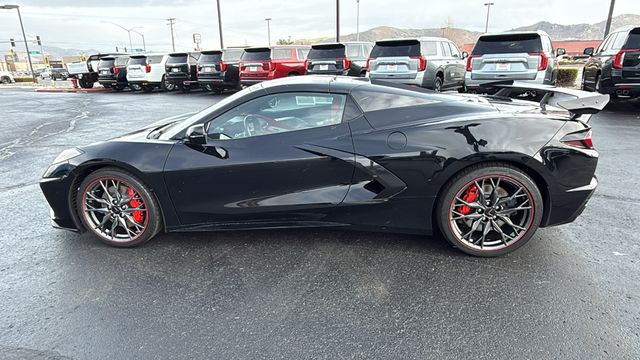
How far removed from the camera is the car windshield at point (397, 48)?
1062 centimetres

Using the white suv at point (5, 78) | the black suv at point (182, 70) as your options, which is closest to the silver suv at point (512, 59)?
the black suv at point (182, 70)

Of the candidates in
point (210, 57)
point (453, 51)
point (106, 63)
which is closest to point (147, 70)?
point (106, 63)

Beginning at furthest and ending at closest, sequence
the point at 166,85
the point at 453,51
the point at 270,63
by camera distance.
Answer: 1. the point at 166,85
2. the point at 270,63
3. the point at 453,51

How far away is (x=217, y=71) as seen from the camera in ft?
51.8

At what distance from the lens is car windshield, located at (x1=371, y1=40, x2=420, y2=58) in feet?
34.8

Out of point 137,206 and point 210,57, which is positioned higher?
point 210,57

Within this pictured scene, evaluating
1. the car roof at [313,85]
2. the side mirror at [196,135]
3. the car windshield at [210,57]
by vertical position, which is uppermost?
the car windshield at [210,57]

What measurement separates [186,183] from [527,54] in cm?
846

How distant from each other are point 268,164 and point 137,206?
121cm

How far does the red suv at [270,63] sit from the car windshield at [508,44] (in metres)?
6.73

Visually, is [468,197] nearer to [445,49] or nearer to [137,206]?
[137,206]

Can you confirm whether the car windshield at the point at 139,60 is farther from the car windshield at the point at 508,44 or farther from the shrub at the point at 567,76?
the shrub at the point at 567,76

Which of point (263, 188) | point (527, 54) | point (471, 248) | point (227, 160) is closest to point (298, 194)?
point (263, 188)

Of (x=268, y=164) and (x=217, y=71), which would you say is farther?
(x=217, y=71)
